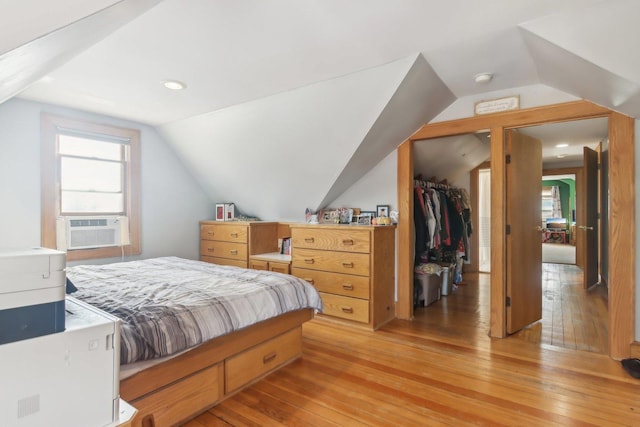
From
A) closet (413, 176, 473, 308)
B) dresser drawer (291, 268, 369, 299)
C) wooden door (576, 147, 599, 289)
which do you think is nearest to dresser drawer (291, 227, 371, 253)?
dresser drawer (291, 268, 369, 299)

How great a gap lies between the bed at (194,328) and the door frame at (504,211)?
1377 mm

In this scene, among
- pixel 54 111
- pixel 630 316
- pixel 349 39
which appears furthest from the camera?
pixel 54 111

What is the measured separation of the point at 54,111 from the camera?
3266 mm

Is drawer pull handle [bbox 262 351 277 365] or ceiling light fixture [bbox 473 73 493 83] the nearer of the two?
drawer pull handle [bbox 262 351 277 365]

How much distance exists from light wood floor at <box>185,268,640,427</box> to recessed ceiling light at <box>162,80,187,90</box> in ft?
7.71

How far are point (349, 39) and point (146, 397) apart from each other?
2223mm

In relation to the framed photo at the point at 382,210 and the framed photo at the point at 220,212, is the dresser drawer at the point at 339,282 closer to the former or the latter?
the framed photo at the point at 382,210

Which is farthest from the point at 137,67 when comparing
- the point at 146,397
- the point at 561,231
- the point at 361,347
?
the point at 561,231

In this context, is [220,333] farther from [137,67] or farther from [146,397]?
[137,67]

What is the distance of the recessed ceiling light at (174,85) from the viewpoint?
2674mm

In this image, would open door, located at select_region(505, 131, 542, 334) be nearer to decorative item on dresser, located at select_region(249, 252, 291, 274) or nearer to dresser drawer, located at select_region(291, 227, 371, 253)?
dresser drawer, located at select_region(291, 227, 371, 253)

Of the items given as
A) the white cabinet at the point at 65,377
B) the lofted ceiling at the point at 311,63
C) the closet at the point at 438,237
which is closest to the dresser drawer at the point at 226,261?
the lofted ceiling at the point at 311,63

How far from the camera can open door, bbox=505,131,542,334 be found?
2.98 meters

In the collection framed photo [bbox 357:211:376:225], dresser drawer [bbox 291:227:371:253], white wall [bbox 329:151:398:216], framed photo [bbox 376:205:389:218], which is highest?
white wall [bbox 329:151:398:216]
